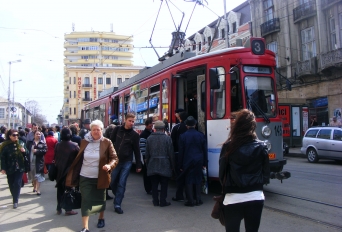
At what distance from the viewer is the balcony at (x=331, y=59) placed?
21716 mm

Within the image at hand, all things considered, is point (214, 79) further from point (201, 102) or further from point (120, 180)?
point (120, 180)

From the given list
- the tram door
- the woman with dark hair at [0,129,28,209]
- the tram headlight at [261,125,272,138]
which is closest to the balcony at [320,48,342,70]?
the tram door

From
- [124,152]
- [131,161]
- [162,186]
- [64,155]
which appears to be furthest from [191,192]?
[64,155]

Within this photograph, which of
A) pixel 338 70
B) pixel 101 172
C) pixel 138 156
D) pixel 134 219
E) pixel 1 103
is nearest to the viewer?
pixel 101 172

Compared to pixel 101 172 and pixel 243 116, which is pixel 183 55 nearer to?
pixel 101 172

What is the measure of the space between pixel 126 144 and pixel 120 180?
73 cm

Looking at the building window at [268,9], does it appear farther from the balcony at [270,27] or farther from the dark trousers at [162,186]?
the dark trousers at [162,186]

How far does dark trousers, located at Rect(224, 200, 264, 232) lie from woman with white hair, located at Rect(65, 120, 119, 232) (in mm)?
2424

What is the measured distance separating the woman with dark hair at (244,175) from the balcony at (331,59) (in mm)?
20744

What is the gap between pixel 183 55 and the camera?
9.59 metres

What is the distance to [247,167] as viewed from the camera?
135 inches

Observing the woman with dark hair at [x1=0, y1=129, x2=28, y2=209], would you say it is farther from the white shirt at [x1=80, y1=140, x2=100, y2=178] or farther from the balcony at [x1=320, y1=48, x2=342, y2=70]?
the balcony at [x1=320, y1=48, x2=342, y2=70]

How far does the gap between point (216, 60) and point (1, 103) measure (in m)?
81.8

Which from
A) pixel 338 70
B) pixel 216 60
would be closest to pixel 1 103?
pixel 338 70
